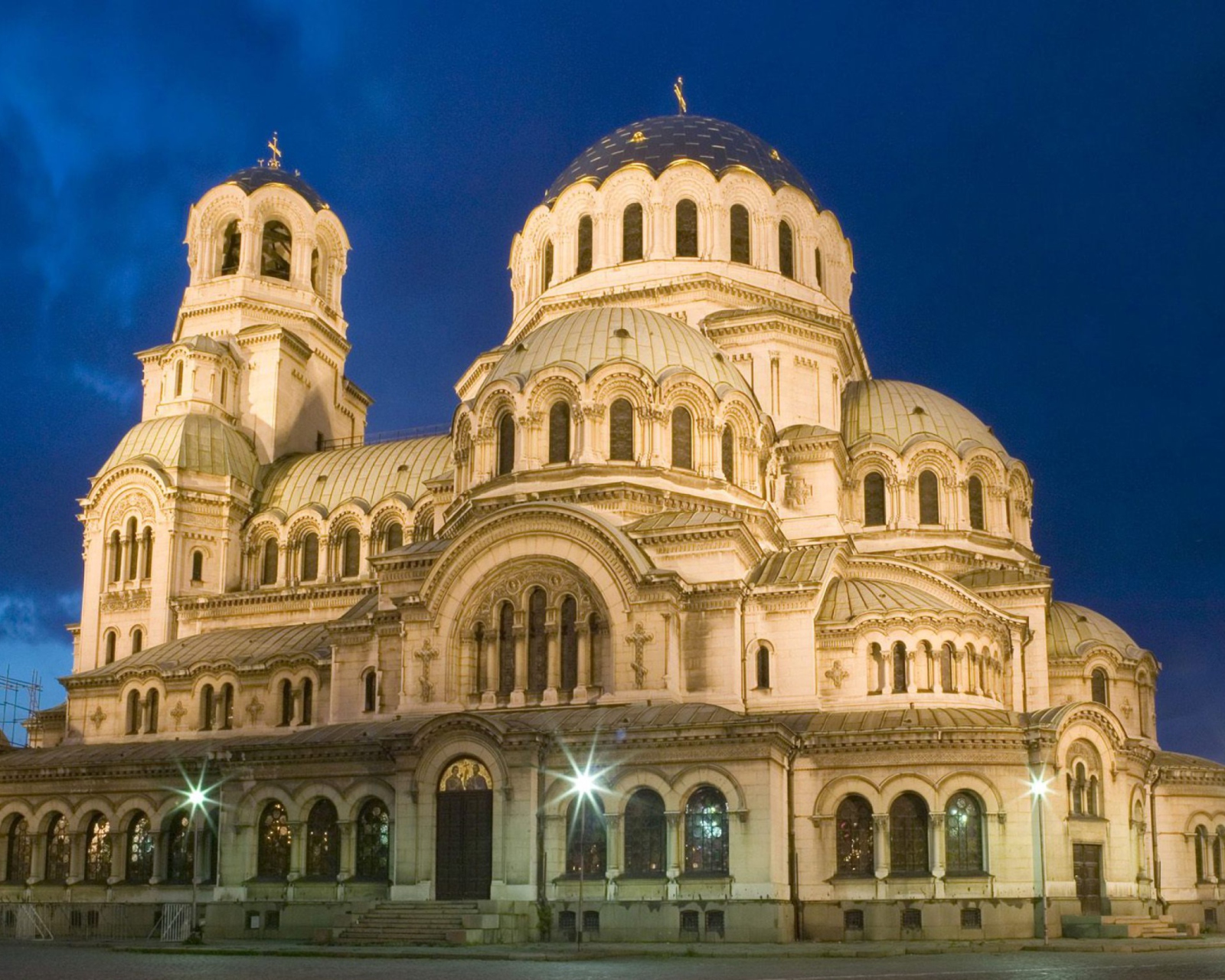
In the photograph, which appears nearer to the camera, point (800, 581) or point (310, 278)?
point (800, 581)

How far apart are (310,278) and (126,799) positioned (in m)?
26.0

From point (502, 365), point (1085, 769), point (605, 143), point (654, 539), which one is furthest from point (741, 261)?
point (1085, 769)

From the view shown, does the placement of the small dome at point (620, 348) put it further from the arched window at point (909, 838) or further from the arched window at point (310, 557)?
the arched window at point (909, 838)

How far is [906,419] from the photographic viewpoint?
54.6m

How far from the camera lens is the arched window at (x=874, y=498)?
175ft

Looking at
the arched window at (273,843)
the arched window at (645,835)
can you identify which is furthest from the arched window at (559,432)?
the arched window at (273,843)

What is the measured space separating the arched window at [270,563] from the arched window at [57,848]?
12.8 m

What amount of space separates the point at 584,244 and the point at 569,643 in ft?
65.5

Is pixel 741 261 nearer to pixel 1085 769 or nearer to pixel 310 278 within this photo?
pixel 310 278

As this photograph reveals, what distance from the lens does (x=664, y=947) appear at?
34.8 meters

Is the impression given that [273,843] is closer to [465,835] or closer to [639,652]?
Answer: [465,835]

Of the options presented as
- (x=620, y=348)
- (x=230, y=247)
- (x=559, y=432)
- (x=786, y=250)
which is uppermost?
(x=230, y=247)

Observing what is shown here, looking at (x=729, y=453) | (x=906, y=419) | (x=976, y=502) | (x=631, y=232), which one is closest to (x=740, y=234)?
(x=631, y=232)

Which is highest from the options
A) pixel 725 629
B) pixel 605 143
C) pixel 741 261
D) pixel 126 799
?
pixel 605 143
